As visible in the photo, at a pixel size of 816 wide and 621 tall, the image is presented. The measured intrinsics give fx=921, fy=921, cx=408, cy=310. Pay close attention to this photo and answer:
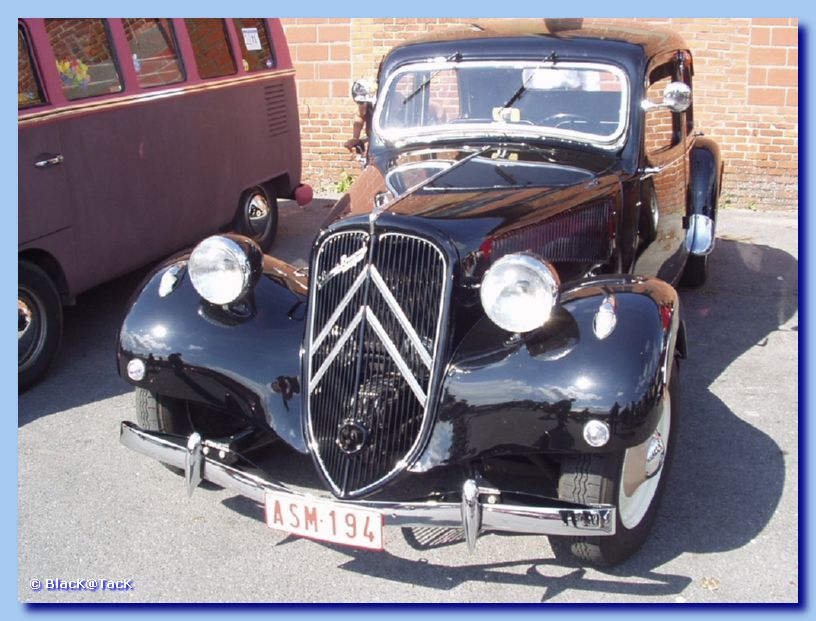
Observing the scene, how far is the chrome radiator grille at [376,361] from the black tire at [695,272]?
3.60 metres

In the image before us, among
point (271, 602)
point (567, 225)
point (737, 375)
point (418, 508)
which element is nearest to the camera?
point (418, 508)

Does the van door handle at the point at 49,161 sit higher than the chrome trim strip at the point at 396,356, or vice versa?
the van door handle at the point at 49,161

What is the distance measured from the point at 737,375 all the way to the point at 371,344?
8.52ft

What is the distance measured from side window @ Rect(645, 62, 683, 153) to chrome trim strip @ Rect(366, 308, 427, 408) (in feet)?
6.69

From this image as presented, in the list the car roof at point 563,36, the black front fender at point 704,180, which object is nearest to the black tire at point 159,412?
the car roof at point 563,36

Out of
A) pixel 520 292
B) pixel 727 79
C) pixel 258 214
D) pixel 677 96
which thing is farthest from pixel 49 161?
pixel 727 79

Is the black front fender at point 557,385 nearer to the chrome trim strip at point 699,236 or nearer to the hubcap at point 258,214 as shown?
the chrome trim strip at point 699,236

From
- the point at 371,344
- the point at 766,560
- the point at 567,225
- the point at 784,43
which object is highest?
the point at 784,43

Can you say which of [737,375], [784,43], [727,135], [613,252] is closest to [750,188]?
[727,135]

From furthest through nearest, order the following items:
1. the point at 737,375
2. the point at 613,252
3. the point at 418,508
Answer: the point at 737,375
the point at 613,252
the point at 418,508

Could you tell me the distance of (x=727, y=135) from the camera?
850 centimetres

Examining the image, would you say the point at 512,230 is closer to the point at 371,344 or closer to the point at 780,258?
the point at 371,344

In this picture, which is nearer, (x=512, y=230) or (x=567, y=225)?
(x=512, y=230)

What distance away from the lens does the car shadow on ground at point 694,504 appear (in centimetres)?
A: 332
